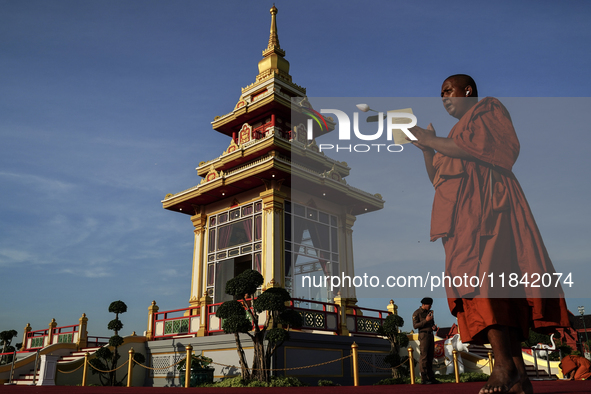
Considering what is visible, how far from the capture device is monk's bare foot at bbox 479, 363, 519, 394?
314cm

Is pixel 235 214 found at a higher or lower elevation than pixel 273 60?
lower

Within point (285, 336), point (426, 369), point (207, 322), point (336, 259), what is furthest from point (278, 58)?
point (426, 369)

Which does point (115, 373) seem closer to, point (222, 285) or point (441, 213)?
point (222, 285)

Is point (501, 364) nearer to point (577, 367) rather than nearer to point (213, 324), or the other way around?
point (577, 367)

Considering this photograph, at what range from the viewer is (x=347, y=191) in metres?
18.1

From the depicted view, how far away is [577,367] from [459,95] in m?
12.7

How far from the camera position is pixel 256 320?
12.4m

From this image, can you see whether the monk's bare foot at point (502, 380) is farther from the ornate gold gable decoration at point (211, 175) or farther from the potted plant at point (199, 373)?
the ornate gold gable decoration at point (211, 175)

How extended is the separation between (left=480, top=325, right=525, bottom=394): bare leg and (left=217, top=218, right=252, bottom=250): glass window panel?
47.3ft

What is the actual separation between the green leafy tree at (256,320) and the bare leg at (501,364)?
9.03 meters

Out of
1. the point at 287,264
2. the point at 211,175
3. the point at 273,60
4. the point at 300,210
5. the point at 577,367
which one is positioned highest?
the point at 273,60

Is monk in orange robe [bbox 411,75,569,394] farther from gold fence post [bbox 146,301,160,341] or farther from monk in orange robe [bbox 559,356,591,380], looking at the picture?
gold fence post [bbox 146,301,160,341]

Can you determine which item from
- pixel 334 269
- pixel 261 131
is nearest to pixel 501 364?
pixel 334 269

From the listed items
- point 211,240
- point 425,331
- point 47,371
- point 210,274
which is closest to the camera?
point 425,331
